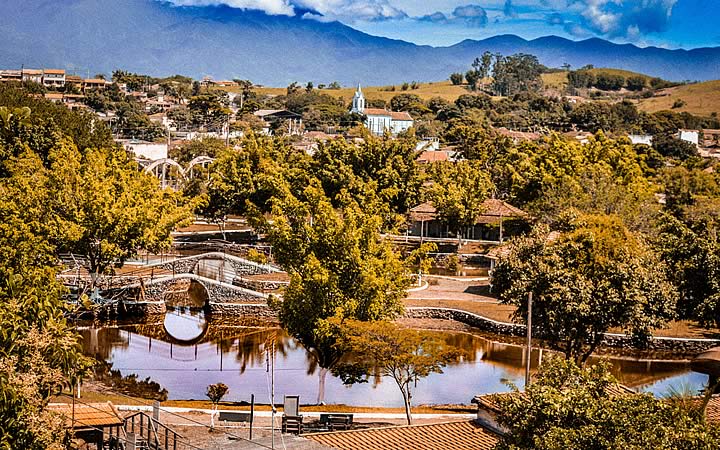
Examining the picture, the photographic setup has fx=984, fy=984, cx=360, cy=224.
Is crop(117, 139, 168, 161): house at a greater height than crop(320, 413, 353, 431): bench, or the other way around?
crop(117, 139, 168, 161): house

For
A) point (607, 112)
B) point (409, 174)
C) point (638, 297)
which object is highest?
point (607, 112)

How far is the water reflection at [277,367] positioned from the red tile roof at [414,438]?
27.0ft

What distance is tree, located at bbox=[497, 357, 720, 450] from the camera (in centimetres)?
1619

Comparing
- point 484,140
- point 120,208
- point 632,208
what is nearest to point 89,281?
point 120,208

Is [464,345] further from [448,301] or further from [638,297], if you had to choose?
[638,297]

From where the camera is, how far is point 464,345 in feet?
143

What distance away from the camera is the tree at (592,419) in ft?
53.1

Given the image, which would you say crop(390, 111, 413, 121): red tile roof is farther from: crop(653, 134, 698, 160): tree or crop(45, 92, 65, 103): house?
crop(45, 92, 65, 103): house

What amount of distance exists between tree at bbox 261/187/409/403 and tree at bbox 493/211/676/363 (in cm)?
447

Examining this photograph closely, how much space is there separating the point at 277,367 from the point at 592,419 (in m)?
23.0

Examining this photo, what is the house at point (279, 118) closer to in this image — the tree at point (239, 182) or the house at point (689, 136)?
the house at point (689, 136)

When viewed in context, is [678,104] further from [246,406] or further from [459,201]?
[246,406]

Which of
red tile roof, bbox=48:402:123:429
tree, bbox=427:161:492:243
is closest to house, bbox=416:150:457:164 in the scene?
tree, bbox=427:161:492:243

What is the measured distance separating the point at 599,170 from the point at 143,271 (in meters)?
29.7
